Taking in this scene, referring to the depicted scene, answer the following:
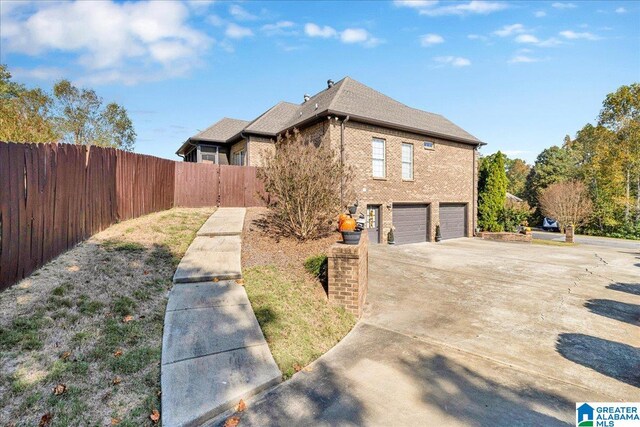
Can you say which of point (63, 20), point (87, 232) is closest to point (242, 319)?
point (87, 232)

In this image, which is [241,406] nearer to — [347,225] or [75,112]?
[347,225]

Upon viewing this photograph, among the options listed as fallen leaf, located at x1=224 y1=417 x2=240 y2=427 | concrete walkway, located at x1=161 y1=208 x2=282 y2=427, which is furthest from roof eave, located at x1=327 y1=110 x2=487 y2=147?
fallen leaf, located at x1=224 y1=417 x2=240 y2=427

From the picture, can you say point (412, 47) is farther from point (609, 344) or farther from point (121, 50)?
point (121, 50)

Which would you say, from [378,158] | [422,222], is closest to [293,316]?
[378,158]

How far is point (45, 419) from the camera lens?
7.91ft

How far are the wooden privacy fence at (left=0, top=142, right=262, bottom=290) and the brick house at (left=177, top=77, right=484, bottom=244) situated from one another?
5.67m

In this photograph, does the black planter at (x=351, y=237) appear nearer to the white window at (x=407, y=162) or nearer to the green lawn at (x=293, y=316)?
the green lawn at (x=293, y=316)

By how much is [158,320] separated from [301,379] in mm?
2040

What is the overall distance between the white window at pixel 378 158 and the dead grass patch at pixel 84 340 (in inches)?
394

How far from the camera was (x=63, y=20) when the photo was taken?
9.47 m

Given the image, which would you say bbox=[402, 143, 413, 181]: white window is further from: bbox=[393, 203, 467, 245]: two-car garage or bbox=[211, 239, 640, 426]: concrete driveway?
bbox=[211, 239, 640, 426]: concrete driveway

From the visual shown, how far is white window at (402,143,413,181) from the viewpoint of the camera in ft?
48.4

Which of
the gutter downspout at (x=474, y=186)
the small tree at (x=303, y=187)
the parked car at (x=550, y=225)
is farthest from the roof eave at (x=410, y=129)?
the parked car at (x=550, y=225)

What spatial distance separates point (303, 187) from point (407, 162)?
898cm
